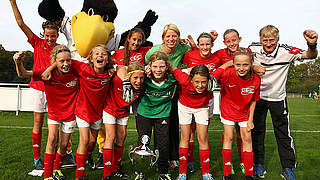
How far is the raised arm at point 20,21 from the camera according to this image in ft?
12.4

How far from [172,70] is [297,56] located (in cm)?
194

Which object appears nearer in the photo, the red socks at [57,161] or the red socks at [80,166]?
the red socks at [80,166]

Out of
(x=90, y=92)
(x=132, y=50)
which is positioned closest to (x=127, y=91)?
(x=90, y=92)

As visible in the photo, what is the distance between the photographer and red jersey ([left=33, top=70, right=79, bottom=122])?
11.3 feet

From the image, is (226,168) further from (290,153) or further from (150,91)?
(150,91)

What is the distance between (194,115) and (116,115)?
1142 millimetres

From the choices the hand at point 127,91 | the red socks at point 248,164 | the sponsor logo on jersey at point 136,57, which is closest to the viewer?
the hand at point 127,91

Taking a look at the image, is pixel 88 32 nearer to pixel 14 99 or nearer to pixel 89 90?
pixel 89 90

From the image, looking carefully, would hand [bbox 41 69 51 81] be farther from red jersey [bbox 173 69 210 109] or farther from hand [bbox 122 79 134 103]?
red jersey [bbox 173 69 210 109]

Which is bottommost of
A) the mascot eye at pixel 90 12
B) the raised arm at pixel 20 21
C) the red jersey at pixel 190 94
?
the red jersey at pixel 190 94

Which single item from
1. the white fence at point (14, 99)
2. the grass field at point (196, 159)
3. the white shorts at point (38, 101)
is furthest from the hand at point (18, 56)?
the white fence at point (14, 99)

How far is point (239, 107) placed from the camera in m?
3.65

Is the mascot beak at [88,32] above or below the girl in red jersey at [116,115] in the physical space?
above

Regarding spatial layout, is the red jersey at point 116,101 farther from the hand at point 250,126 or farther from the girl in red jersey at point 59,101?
the hand at point 250,126
